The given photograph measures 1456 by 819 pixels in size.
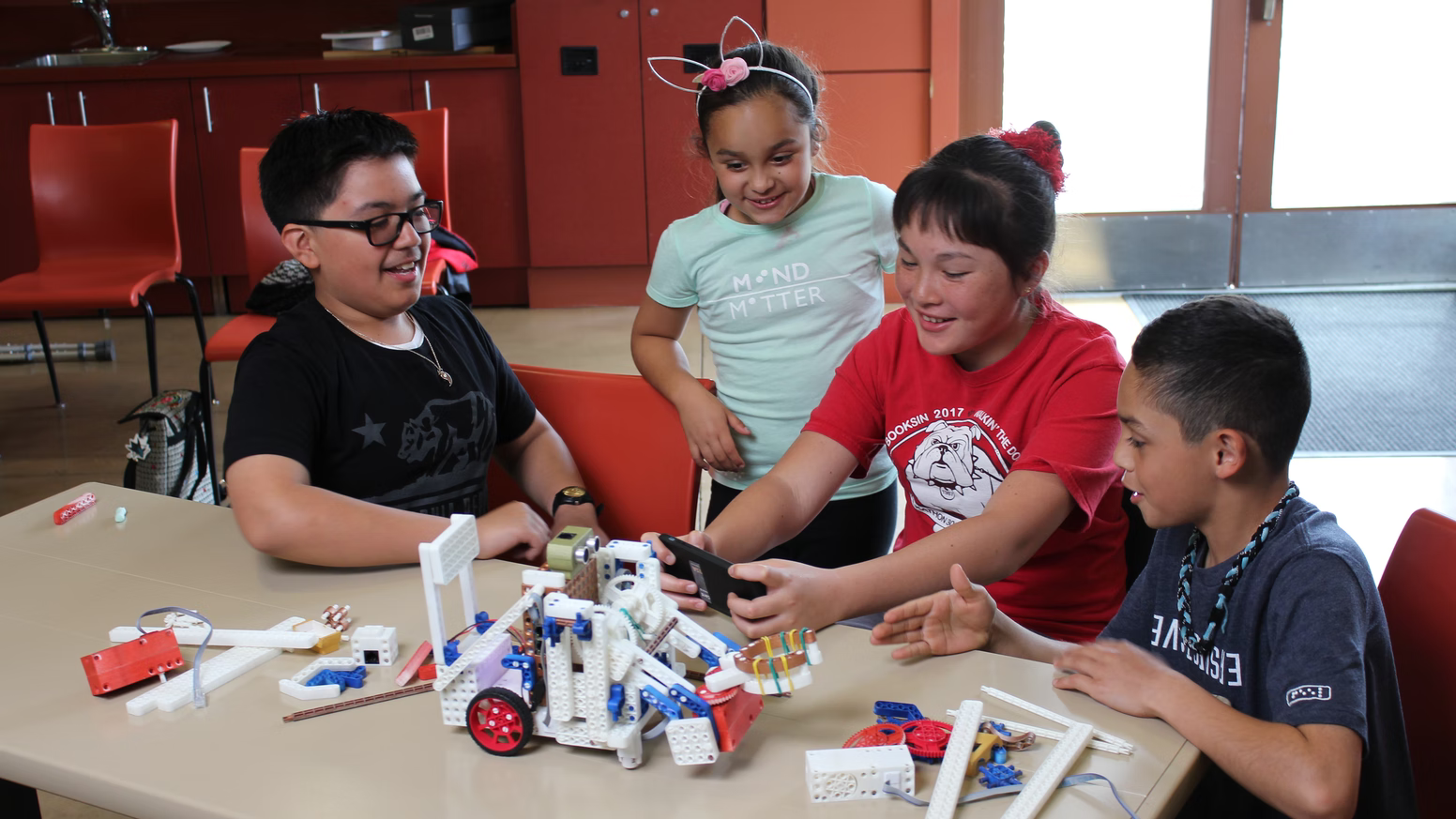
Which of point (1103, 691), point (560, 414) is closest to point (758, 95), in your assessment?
point (560, 414)

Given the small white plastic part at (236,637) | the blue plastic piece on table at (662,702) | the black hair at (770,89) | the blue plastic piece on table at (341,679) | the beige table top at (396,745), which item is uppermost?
the black hair at (770,89)

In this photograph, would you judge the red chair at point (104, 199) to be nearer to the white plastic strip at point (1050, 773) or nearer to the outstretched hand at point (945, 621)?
the outstretched hand at point (945, 621)

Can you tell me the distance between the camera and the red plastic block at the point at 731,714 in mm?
984

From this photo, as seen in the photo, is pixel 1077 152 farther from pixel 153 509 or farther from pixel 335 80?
pixel 153 509

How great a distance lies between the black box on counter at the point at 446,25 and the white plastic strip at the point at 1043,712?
4.47 m

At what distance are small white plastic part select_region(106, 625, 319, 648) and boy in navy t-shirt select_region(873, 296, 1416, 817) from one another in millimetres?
607

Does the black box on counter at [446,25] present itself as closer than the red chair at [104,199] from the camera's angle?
No

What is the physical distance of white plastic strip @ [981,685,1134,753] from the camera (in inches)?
39.8

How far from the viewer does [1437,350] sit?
4211mm

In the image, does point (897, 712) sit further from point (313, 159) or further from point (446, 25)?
point (446, 25)

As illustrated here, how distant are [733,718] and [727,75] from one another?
1.08 meters

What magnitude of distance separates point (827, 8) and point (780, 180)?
3.31 metres

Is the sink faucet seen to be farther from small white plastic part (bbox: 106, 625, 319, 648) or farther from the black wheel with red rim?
the black wheel with red rim

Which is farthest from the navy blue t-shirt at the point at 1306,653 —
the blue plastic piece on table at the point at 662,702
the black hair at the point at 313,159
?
the black hair at the point at 313,159
